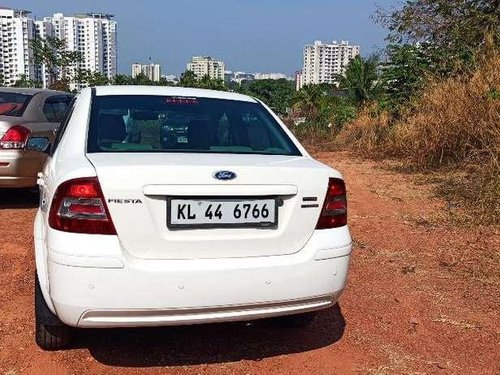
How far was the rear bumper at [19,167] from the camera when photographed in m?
6.21

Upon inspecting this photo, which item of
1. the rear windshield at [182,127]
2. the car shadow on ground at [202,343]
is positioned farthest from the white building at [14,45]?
the car shadow on ground at [202,343]

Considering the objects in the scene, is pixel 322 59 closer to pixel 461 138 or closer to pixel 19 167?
pixel 461 138

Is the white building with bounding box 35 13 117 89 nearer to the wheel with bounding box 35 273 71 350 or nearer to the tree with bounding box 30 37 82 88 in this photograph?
the tree with bounding box 30 37 82 88

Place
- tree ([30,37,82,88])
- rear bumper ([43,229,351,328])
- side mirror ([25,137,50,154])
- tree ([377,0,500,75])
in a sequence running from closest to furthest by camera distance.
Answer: rear bumper ([43,229,351,328]) → side mirror ([25,137,50,154]) → tree ([377,0,500,75]) → tree ([30,37,82,88])

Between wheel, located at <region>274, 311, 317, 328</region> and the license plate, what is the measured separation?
94 cm

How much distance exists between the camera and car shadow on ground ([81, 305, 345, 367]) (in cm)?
Answer: 305

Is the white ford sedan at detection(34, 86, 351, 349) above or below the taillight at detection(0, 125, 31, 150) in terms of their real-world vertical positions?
above

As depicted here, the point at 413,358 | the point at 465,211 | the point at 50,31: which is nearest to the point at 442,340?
the point at 413,358

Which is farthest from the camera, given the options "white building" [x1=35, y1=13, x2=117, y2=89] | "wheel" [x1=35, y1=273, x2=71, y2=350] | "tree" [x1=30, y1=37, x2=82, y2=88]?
"white building" [x1=35, y1=13, x2=117, y2=89]

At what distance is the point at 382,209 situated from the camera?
7.12 m

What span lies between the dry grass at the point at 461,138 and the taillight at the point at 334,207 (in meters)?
3.67

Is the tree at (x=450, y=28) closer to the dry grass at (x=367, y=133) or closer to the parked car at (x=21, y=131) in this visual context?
the dry grass at (x=367, y=133)

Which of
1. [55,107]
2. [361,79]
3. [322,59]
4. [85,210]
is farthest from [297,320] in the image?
[322,59]

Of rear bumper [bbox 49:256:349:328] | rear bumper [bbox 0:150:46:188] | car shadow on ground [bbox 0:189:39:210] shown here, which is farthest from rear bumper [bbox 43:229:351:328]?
car shadow on ground [bbox 0:189:39:210]
